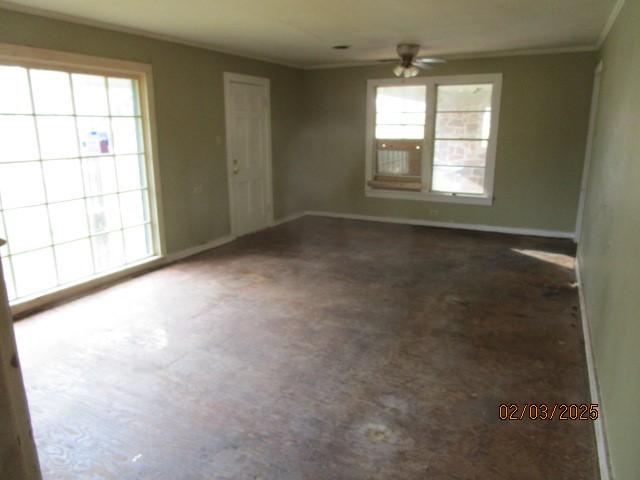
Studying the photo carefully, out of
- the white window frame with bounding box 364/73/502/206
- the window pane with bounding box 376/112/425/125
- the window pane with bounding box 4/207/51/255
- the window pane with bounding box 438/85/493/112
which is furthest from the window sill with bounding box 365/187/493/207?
the window pane with bounding box 4/207/51/255

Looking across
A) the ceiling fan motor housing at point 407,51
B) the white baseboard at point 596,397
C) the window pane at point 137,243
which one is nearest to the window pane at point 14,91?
the window pane at point 137,243

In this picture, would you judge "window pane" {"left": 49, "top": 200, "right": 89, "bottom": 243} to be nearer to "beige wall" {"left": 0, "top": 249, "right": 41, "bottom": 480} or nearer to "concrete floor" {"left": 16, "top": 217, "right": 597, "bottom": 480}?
"concrete floor" {"left": 16, "top": 217, "right": 597, "bottom": 480}

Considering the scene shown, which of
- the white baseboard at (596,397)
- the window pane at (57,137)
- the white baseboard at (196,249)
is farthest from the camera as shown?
the white baseboard at (196,249)

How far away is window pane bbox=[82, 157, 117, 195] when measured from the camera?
4289 millimetres

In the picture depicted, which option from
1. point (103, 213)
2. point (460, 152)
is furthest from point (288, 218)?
point (103, 213)

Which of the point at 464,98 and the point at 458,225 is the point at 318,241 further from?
the point at 464,98

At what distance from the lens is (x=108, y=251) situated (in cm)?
461

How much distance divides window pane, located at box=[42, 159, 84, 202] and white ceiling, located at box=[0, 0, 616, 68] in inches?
48.1

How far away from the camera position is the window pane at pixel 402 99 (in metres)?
6.72

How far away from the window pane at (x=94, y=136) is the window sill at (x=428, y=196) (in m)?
4.10

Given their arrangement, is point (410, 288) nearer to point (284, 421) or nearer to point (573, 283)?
point (573, 283)

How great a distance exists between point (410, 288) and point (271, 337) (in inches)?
63.2

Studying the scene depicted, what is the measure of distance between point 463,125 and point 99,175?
481 cm

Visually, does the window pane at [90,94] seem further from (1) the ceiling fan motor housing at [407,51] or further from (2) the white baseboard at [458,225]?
(2) the white baseboard at [458,225]
